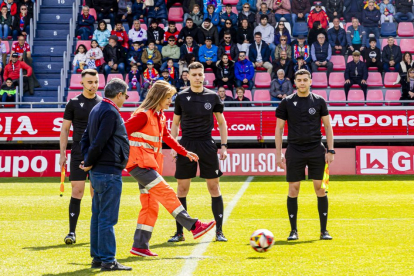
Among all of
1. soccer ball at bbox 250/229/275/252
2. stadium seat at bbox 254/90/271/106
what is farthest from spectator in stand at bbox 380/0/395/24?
soccer ball at bbox 250/229/275/252

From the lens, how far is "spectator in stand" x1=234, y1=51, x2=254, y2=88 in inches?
905

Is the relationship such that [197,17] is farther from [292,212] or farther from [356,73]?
[292,212]

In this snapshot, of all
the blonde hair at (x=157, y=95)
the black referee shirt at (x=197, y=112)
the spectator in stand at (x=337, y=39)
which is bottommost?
the black referee shirt at (x=197, y=112)

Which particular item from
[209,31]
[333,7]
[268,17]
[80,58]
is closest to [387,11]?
[333,7]

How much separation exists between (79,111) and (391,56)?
1698 centimetres

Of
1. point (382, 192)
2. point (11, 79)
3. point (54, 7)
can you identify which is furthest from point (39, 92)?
point (382, 192)

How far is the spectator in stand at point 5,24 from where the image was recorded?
25484mm

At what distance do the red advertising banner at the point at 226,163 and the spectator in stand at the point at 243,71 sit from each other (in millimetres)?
3755

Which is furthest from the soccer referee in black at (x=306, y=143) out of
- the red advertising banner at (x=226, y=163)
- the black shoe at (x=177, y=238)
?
the red advertising banner at (x=226, y=163)

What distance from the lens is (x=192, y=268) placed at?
6.76 metres

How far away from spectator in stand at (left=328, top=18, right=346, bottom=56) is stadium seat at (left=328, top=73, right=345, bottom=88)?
44.8 inches

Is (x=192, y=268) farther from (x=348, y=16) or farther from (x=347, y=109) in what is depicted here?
(x=348, y=16)

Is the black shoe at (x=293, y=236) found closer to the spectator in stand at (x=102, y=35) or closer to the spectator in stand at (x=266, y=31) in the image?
the spectator in stand at (x=266, y=31)

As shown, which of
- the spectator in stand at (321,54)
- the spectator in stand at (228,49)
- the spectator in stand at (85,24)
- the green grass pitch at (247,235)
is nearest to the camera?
the green grass pitch at (247,235)
